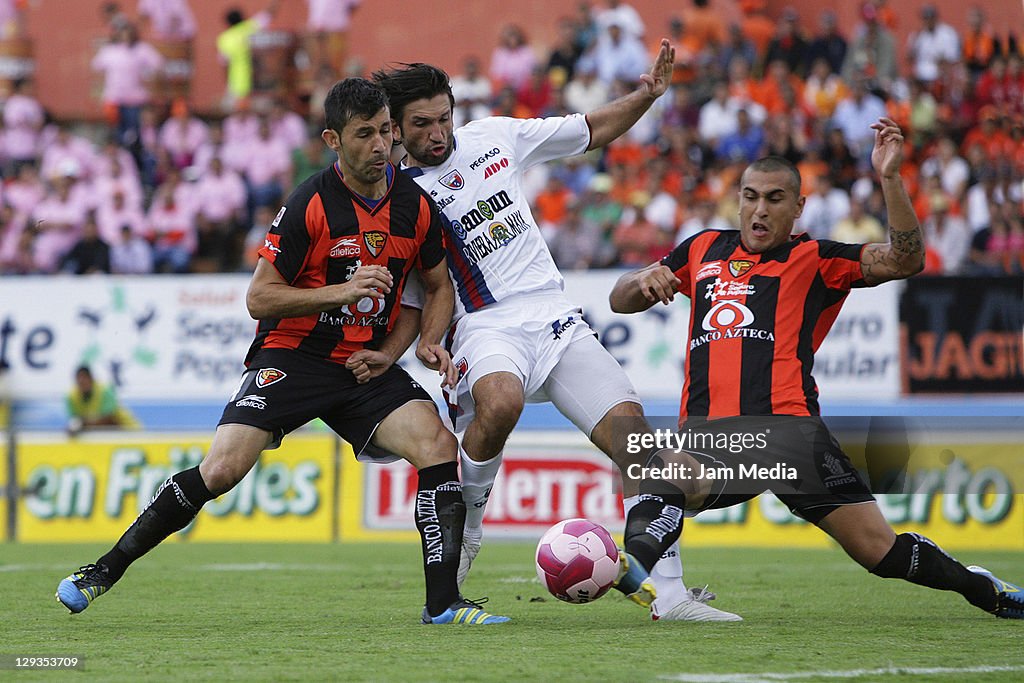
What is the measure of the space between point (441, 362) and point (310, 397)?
616mm

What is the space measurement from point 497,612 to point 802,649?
79.1 inches

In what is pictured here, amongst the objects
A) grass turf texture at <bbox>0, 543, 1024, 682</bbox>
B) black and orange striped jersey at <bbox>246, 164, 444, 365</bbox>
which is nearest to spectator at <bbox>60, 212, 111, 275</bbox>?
grass turf texture at <bbox>0, 543, 1024, 682</bbox>

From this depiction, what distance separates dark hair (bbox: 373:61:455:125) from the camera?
6949mm

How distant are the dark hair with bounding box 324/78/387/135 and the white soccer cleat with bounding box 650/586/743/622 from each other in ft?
8.32

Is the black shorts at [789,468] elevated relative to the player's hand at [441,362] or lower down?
lower down

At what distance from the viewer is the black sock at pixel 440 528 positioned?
654 cm

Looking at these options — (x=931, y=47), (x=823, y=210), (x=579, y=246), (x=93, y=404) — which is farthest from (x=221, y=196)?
(x=931, y=47)

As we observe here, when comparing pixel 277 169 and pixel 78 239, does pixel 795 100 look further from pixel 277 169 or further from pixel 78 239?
pixel 78 239

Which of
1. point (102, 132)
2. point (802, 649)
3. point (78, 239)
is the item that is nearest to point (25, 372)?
point (78, 239)

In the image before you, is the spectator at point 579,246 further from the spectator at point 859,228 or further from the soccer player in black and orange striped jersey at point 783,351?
the soccer player in black and orange striped jersey at point 783,351

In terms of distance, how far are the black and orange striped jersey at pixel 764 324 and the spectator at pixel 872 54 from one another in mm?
12671

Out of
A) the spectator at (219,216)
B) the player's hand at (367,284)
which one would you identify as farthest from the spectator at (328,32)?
the player's hand at (367,284)

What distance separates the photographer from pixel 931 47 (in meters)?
18.8

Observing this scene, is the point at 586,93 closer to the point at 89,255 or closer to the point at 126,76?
the point at 89,255
